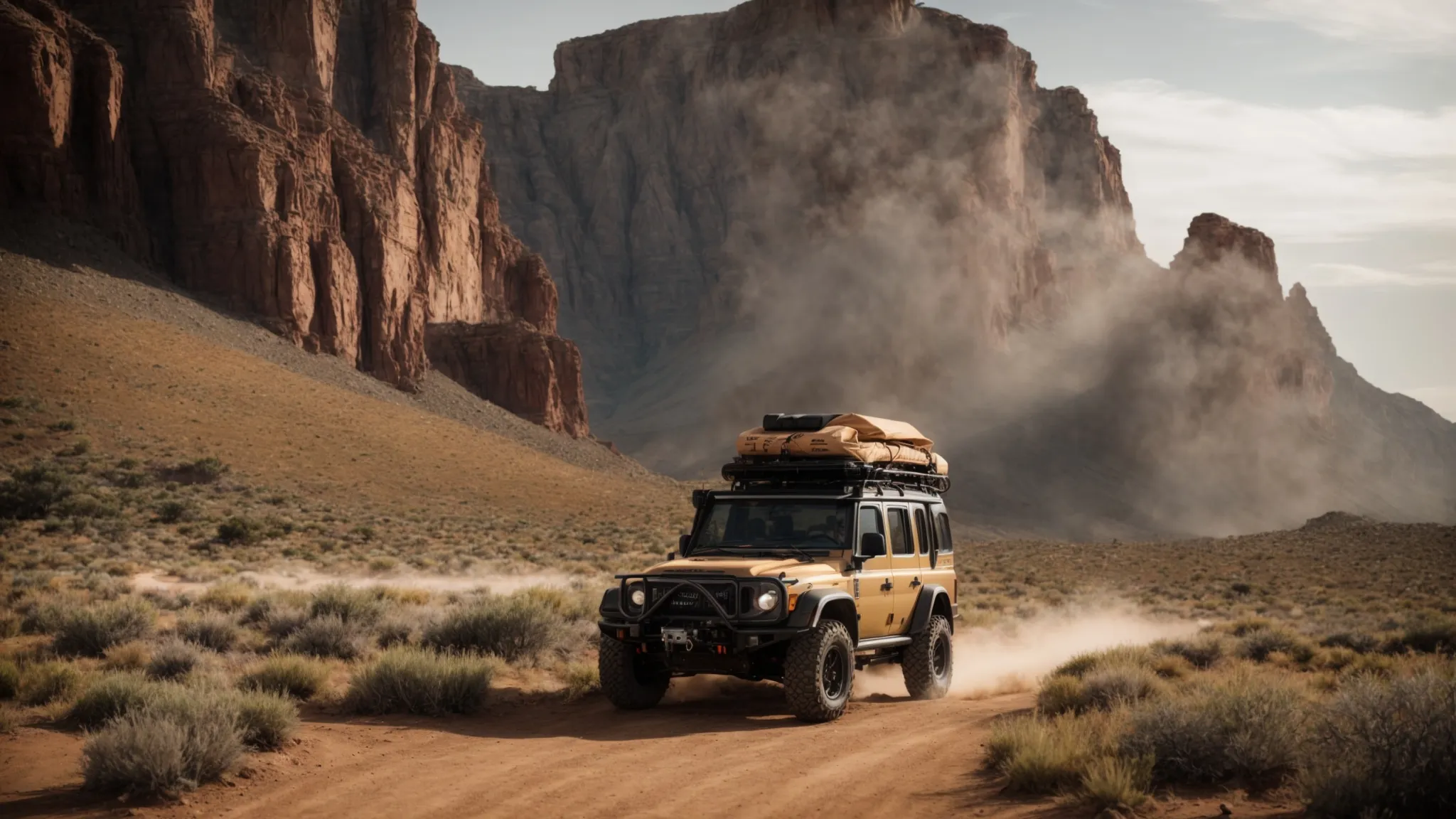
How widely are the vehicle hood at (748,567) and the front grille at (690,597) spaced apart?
118 millimetres

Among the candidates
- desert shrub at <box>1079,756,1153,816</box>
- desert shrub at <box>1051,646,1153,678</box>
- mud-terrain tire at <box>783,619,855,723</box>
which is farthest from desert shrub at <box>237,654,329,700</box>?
desert shrub at <box>1079,756,1153,816</box>

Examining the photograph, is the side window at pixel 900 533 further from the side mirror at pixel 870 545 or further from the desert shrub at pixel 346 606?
the desert shrub at pixel 346 606

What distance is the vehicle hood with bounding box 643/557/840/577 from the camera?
1116cm

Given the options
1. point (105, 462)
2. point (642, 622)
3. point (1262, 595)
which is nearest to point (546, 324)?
point (105, 462)

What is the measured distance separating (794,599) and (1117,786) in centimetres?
403

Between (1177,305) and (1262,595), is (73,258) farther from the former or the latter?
(1177,305)

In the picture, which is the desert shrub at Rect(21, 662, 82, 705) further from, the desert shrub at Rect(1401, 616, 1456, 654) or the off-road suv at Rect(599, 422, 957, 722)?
the desert shrub at Rect(1401, 616, 1456, 654)

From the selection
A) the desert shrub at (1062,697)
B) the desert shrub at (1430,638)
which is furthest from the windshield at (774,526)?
the desert shrub at (1430,638)

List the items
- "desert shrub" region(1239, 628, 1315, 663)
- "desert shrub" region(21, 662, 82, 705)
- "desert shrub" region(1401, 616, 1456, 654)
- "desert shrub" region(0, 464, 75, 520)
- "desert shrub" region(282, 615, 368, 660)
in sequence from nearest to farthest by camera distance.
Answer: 1. "desert shrub" region(21, 662, 82, 705)
2. "desert shrub" region(282, 615, 368, 660)
3. "desert shrub" region(1239, 628, 1315, 663)
4. "desert shrub" region(1401, 616, 1456, 654)
5. "desert shrub" region(0, 464, 75, 520)

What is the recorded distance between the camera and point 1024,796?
824 cm

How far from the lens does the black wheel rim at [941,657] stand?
14.0 metres

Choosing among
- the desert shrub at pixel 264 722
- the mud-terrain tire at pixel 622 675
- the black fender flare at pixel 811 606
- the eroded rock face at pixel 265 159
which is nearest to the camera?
the desert shrub at pixel 264 722

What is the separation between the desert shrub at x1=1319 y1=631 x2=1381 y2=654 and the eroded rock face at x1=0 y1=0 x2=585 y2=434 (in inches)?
2926

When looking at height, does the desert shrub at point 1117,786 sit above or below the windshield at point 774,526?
below
